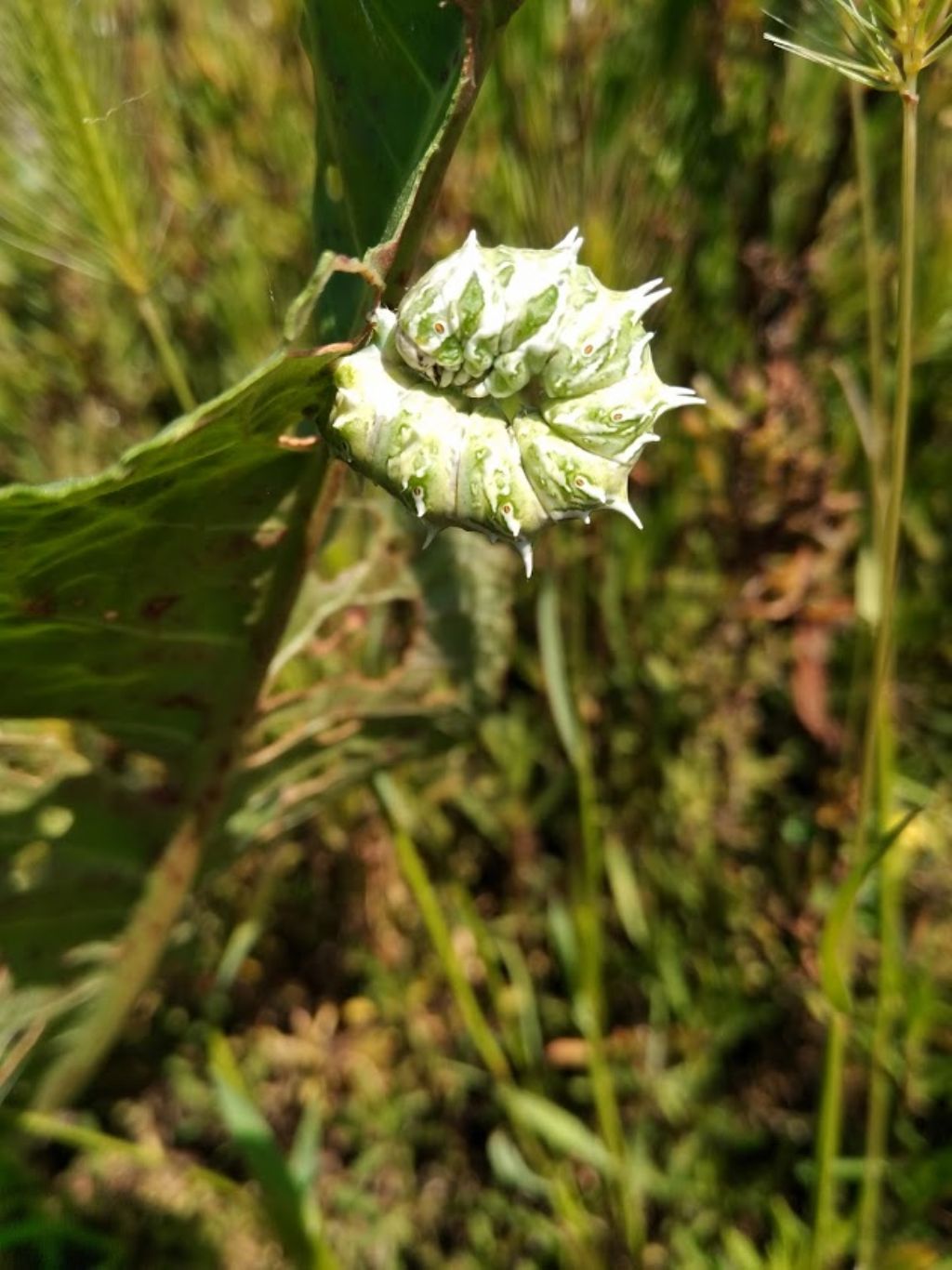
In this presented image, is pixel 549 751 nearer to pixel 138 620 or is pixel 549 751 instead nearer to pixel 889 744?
pixel 889 744

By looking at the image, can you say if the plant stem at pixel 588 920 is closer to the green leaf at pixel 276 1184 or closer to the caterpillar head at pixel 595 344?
the green leaf at pixel 276 1184

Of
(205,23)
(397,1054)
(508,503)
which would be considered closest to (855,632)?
(397,1054)

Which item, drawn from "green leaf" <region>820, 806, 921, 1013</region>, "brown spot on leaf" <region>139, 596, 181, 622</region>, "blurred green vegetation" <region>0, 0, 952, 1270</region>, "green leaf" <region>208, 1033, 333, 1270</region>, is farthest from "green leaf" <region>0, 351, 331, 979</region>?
→ "green leaf" <region>820, 806, 921, 1013</region>

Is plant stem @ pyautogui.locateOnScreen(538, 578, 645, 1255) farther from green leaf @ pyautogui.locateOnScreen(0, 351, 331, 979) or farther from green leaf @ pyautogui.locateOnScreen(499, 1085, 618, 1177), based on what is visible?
green leaf @ pyautogui.locateOnScreen(0, 351, 331, 979)

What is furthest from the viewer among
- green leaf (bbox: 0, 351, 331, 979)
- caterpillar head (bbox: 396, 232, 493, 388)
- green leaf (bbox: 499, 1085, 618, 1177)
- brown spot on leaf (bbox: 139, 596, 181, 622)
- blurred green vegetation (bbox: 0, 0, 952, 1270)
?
green leaf (bbox: 499, 1085, 618, 1177)

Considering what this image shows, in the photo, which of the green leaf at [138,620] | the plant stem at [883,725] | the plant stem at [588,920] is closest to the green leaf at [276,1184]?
the green leaf at [138,620]

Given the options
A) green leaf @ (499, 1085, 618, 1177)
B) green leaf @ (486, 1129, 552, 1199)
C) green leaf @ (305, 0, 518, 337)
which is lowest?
green leaf @ (486, 1129, 552, 1199)

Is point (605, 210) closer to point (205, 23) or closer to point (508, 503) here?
point (508, 503)
